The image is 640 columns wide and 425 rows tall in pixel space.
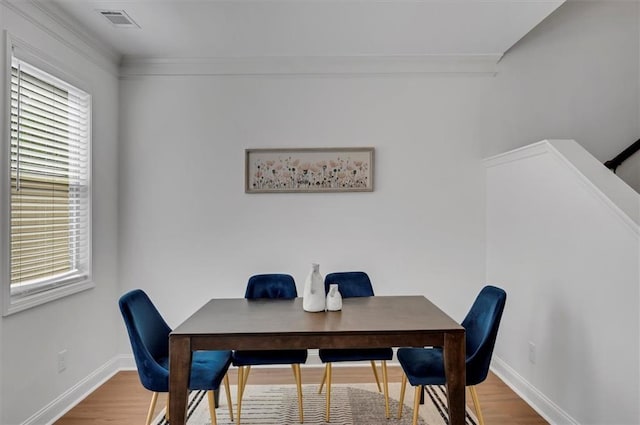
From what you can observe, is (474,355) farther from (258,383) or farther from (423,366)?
(258,383)

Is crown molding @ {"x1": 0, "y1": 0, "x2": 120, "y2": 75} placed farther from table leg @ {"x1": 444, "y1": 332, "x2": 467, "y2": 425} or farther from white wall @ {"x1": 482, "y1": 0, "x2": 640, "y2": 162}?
white wall @ {"x1": 482, "y1": 0, "x2": 640, "y2": 162}

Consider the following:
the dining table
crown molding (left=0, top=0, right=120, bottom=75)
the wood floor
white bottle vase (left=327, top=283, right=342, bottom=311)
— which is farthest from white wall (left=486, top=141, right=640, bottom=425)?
crown molding (left=0, top=0, right=120, bottom=75)

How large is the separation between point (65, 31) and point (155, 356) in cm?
223

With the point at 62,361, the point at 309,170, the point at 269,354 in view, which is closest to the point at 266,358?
the point at 269,354

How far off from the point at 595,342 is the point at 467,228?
4.99 feet

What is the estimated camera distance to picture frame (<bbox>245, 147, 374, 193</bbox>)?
3.53 metres

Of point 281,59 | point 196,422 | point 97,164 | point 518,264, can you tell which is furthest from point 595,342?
point 97,164

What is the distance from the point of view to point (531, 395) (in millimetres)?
2787

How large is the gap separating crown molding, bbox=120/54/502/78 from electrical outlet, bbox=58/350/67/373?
2247mm

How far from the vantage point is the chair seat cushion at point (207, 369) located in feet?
7.01

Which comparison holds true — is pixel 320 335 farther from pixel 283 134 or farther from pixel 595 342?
pixel 283 134

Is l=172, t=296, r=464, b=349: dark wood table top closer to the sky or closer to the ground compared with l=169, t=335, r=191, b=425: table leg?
closer to the sky

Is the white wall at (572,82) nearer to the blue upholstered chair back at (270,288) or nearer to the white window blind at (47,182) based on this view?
the blue upholstered chair back at (270,288)

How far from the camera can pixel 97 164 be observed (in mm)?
3193
